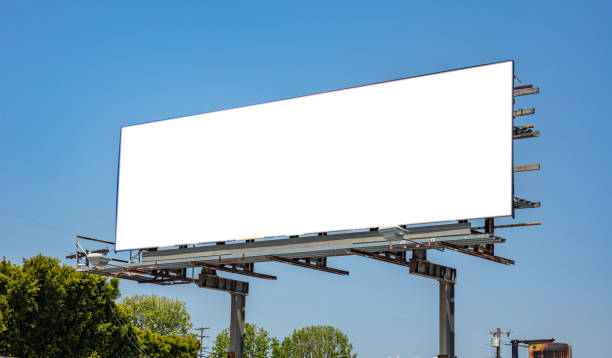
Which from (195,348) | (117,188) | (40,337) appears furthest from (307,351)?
(117,188)

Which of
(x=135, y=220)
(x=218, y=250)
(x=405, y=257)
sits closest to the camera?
(x=405, y=257)

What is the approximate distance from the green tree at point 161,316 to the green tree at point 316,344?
589 inches

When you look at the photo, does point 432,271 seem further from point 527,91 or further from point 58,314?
point 58,314

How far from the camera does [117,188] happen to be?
3353cm

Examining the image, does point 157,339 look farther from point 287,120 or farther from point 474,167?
point 474,167

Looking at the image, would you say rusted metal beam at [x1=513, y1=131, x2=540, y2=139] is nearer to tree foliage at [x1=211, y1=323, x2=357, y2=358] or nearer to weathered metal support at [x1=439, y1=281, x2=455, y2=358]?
weathered metal support at [x1=439, y1=281, x2=455, y2=358]

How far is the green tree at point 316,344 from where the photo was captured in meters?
118

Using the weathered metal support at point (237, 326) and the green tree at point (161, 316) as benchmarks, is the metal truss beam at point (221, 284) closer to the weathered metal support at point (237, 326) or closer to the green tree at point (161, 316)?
the weathered metal support at point (237, 326)

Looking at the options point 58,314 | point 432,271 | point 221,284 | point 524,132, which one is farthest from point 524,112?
point 58,314

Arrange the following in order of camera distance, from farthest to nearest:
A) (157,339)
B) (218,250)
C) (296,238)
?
1. (157,339)
2. (218,250)
3. (296,238)

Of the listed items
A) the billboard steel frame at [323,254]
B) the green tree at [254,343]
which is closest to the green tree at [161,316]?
the green tree at [254,343]

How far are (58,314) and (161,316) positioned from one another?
61095 mm

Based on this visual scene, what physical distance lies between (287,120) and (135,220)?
756 cm

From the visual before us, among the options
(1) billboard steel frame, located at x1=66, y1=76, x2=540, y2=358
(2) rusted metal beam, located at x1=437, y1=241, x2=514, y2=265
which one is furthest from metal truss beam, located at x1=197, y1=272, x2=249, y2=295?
(2) rusted metal beam, located at x1=437, y1=241, x2=514, y2=265
